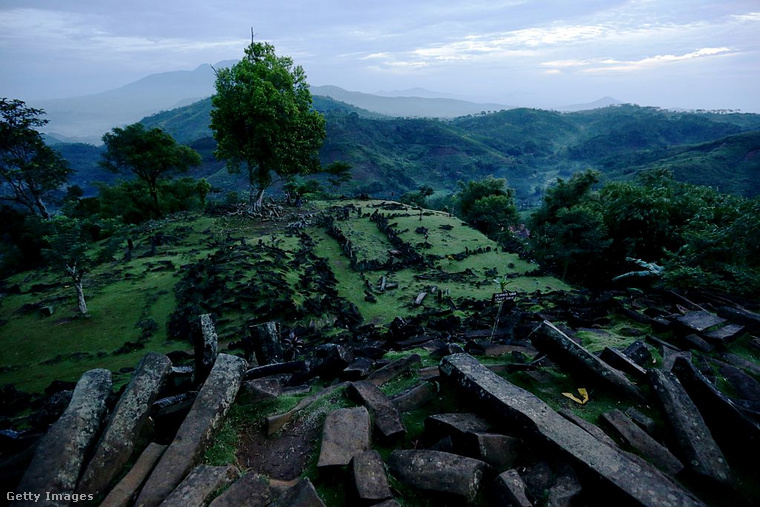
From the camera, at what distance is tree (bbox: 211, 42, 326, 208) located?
20.7m

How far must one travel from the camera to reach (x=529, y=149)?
146 meters

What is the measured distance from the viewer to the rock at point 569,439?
8.18 ft

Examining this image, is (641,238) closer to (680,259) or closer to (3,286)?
(680,259)

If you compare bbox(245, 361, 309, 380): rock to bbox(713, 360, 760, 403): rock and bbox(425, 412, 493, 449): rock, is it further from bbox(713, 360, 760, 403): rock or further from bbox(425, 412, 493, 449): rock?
bbox(713, 360, 760, 403): rock

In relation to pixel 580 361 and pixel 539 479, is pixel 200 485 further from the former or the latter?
pixel 580 361

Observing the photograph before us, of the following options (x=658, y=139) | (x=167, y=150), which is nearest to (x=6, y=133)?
(x=167, y=150)

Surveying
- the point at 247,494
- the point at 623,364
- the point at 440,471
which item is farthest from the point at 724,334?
the point at 247,494

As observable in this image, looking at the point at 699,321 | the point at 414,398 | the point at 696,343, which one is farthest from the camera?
the point at 699,321

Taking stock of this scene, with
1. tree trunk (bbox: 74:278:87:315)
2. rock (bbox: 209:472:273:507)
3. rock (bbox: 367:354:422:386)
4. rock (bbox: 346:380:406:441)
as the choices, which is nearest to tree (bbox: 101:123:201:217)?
tree trunk (bbox: 74:278:87:315)

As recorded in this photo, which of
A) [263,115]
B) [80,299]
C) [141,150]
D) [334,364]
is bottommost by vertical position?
[80,299]

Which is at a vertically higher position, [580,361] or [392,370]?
[580,361]

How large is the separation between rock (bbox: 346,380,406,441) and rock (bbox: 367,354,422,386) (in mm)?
532

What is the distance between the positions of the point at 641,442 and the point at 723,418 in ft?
3.11

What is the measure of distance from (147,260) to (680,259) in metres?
21.2
